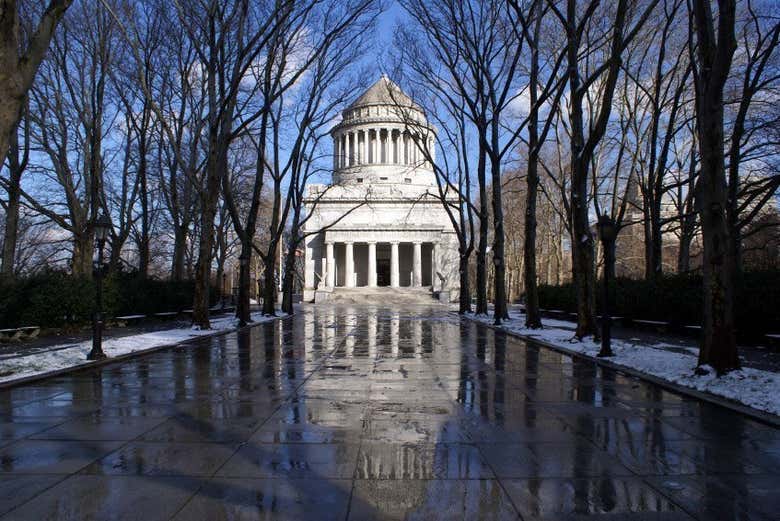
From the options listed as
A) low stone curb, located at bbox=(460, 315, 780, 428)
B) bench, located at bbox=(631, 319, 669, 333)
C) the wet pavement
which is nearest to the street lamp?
the wet pavement

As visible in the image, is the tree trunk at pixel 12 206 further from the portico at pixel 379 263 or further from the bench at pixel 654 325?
the portico at pixel 379 263

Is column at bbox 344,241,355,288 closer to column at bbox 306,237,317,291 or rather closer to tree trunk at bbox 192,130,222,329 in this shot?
column at bbox 306,237,317,291

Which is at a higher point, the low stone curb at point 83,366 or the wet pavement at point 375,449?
the low stone curb at point 83,366

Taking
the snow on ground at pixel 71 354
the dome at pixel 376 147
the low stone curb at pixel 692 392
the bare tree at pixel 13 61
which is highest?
the dome at pixel 376 147

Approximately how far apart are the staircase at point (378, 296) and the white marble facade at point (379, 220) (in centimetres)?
60

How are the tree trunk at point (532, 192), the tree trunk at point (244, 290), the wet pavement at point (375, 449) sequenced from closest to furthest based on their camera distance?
the wet pavement at point (375, 449) → the tree trunk at point (532, 192) → the tree trunk at point (244, 290)

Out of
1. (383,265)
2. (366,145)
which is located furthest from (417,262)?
(366,145)

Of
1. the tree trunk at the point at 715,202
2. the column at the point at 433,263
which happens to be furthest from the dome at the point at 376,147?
the tree trunk at the point at 715,202

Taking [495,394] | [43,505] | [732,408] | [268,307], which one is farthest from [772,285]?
[268,307]

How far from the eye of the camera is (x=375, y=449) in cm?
580

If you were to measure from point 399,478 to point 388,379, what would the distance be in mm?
5244

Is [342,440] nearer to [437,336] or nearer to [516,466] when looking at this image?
[516,466]

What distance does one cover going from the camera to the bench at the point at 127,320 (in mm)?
23469

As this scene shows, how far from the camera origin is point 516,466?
5.30 metres
